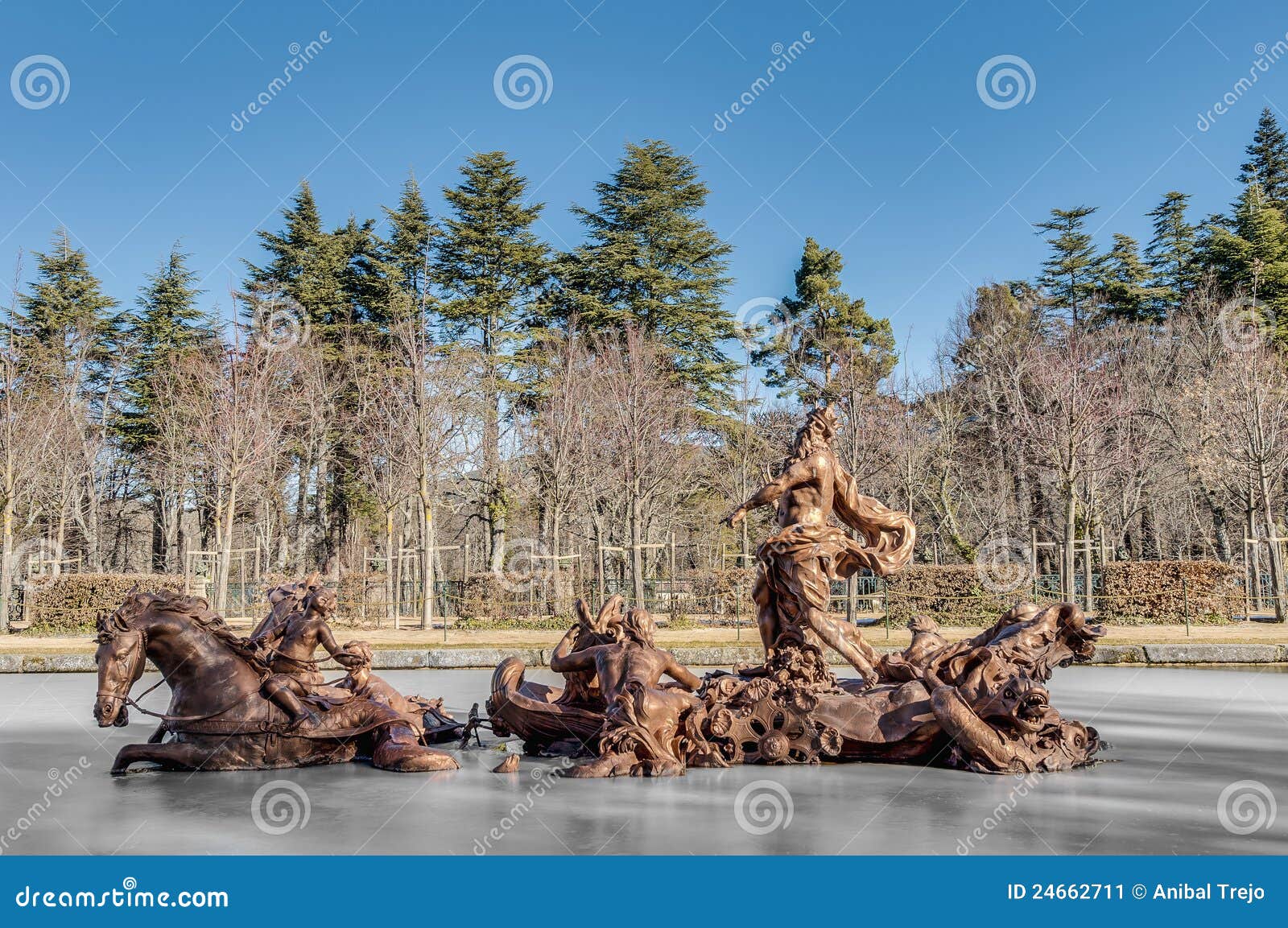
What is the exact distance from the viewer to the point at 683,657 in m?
18.4

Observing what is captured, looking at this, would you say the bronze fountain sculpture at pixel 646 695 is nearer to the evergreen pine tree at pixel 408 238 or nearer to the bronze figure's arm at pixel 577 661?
the bronze figure's arm at pixel 577 661

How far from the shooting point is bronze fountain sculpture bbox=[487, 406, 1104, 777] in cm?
754

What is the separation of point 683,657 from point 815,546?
33.2ft

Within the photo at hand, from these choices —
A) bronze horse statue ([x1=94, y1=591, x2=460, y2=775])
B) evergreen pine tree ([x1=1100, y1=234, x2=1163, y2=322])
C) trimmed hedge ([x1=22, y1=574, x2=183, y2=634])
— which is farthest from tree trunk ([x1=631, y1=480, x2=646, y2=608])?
evergreen pine tree ([x1=1100, y1=234, x2=1163, y2=322])

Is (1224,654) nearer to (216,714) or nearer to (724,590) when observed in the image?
(724,590)

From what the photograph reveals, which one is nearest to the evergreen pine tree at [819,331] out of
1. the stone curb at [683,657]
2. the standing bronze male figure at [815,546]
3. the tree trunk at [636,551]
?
the tree trunk at [636,551]

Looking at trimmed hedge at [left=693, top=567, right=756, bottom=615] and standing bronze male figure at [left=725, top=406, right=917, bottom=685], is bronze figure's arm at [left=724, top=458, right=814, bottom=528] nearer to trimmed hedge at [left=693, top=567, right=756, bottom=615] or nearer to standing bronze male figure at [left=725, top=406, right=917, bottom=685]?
standing bronze male figure at [left=725, top=406, right=917, bottom=685]

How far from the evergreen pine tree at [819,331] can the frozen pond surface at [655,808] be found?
101ft

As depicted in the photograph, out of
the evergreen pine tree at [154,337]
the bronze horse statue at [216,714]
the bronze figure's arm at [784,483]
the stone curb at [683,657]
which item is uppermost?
the evergreen pine tree at [154,337]

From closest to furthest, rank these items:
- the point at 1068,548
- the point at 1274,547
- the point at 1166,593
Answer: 1. the point at 1166,593
2. the point at 1068,548
3. the point at 1274,547

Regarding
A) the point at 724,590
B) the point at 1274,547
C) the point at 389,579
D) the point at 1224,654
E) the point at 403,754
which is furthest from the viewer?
the point at 389,579

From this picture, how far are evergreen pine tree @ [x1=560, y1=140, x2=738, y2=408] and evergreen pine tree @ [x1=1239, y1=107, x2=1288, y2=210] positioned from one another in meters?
26.8

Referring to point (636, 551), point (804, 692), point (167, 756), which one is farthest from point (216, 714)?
point (636, 551)

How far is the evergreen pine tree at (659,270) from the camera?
131ft
